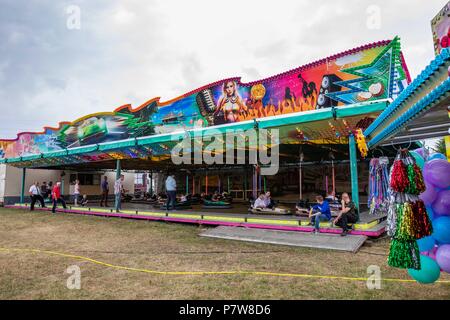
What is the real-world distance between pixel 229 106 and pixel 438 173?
27.2 feet

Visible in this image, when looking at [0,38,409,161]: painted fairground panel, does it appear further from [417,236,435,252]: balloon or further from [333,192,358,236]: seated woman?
[417,236,435,252]: balloon

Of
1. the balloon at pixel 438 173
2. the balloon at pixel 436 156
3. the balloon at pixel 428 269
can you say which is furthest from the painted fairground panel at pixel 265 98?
the balloon at pixel 428 269

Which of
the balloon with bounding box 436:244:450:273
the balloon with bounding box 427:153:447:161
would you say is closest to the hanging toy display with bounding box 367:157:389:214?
the balloon with bounding box 427:153:447:161

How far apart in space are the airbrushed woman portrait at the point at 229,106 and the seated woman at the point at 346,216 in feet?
16.4

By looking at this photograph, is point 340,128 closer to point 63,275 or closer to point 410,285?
point 410,285

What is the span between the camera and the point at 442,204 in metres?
2.77

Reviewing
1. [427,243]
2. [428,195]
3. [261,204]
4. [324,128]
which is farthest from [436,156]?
[261,204]

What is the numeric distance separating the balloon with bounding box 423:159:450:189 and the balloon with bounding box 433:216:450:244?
0.33 m

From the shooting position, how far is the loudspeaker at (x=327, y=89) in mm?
7832

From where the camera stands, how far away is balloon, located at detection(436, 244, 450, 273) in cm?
262

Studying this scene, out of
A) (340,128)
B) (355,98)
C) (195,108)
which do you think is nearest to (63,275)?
(340,128)

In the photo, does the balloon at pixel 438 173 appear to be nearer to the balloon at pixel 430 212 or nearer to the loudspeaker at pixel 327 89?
the balloon at pixel 430 212

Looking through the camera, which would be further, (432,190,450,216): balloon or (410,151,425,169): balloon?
(410,151,425,169): balloon
